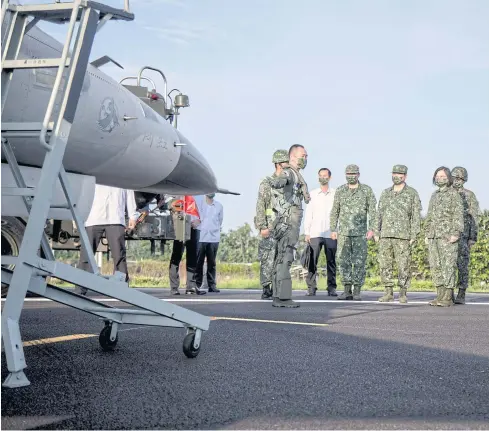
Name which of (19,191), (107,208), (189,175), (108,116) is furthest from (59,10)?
(107,208)

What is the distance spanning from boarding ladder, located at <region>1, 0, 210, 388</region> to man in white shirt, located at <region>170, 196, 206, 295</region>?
8.05m

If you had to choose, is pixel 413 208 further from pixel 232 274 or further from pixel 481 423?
pixel 232 274

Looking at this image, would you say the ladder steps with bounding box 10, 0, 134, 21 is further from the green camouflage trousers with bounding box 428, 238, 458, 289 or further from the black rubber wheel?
the green camouflage trousers with bounding box 428, 238, 458, 289

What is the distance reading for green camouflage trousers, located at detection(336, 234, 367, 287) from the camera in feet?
41.9

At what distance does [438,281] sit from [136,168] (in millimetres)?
6200

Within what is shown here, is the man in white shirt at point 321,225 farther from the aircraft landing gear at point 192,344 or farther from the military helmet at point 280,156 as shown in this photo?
the aircraft landing gear at point 192,344

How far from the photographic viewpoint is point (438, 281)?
1157 cm

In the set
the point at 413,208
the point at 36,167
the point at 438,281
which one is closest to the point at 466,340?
the point at 36,167

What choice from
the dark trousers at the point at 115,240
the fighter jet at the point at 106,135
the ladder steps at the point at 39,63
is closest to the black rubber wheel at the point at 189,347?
the fighter jet at the point at 106,135

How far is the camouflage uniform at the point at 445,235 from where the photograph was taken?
1139 centimetres

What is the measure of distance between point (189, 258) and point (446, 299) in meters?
4.64

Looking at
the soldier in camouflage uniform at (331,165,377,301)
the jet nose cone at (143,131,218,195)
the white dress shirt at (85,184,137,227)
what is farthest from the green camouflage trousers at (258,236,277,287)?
the jet nose cone at (143,131,218,195)

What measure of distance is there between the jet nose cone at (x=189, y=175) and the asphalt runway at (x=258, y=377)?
4.64ft

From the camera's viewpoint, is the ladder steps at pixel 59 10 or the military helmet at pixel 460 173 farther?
the military helmet at pixel 460 173
